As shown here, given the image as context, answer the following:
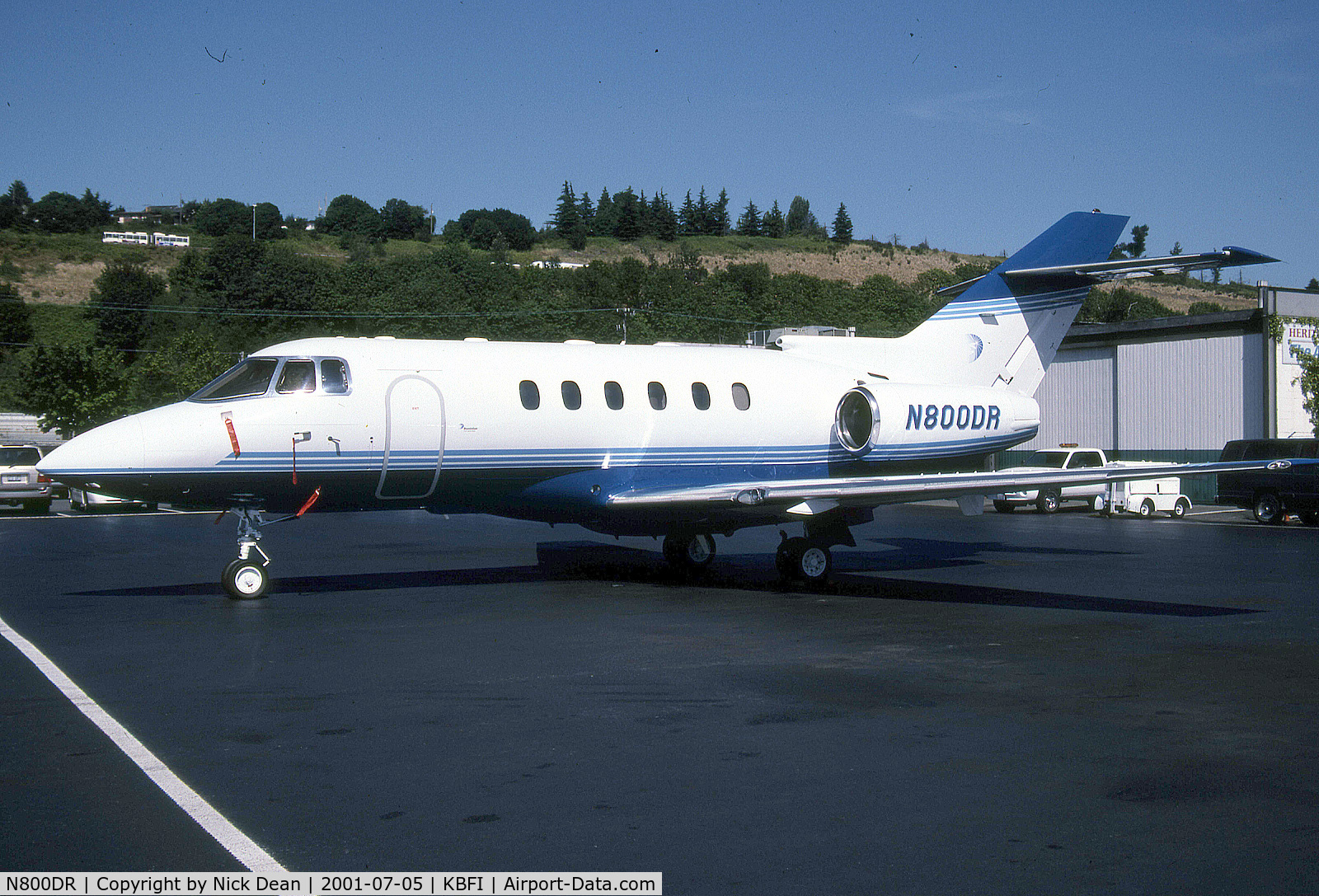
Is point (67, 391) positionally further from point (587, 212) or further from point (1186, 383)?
point (587, 212)

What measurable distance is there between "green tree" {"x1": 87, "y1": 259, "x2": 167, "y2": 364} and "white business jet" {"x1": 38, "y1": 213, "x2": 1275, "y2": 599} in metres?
79.7

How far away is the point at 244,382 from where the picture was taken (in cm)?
1376

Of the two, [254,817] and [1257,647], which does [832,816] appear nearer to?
[254,817]

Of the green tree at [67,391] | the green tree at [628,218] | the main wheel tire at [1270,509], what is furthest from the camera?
the green tree at [628,218]

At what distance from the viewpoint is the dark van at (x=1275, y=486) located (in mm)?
26938

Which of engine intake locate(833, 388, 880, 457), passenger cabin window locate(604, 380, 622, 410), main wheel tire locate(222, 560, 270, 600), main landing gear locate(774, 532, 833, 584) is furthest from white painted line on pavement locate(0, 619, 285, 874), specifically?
engine intake locate(833, 388, 880, 457)

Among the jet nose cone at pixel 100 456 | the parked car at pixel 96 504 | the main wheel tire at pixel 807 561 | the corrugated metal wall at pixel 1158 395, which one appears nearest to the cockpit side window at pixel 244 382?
the jet nose cone at pixel 100 456

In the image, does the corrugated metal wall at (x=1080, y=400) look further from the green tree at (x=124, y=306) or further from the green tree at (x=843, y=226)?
A: the green tree at (x=843, y=226)

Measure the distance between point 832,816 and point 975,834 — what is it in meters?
0.68

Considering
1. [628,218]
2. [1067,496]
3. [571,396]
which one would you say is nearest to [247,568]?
[571,396]

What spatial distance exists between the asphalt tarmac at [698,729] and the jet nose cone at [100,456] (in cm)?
160

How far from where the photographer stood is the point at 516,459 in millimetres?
14773

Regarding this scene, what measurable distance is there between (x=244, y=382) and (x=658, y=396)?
543 centimetres

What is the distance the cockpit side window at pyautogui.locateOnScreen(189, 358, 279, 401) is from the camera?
44.8ft
